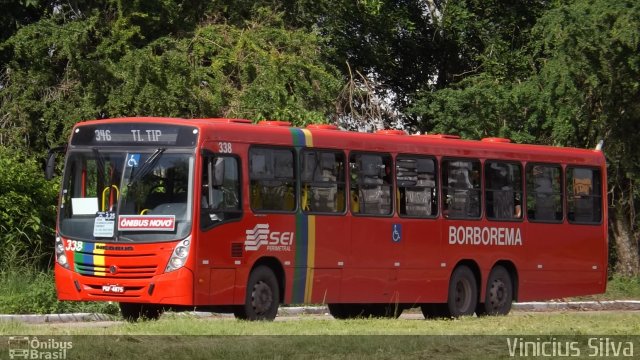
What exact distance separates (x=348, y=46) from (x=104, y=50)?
9.12m

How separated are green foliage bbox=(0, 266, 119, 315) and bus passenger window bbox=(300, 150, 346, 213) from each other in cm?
404

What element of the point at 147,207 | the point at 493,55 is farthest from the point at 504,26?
the point at 147,207

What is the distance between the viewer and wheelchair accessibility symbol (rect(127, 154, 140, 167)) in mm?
18266

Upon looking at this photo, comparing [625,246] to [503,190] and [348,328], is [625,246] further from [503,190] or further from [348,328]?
[348,328]

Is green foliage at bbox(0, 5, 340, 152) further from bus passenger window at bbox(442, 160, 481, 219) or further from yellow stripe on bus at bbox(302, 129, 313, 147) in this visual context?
yellow stripe on bus at bbox(302, 129, 313, 147)

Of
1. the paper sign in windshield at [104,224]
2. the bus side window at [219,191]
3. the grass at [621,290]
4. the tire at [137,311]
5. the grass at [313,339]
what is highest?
the bus side window at [219,191]

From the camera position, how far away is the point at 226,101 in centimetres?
3033

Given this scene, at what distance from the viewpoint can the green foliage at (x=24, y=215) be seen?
2355cm

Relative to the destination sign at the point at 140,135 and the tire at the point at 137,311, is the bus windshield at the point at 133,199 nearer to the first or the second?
the destination sign at the point at 140,135

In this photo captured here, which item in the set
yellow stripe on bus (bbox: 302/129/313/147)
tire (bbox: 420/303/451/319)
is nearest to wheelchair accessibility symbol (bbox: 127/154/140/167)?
yellow stripe on bus (bbox: 302/129/313/147)

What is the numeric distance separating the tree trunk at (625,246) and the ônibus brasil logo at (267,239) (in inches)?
668

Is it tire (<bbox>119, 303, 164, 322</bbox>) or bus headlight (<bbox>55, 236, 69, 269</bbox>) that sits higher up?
bus headlight (<bbox>55, 236, 69, 269</bbox>)

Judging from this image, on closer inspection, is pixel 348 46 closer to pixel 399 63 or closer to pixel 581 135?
pixel 399 63

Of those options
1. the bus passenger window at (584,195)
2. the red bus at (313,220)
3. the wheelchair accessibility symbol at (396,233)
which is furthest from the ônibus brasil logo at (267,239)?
the bus passenger window at (584,195)
